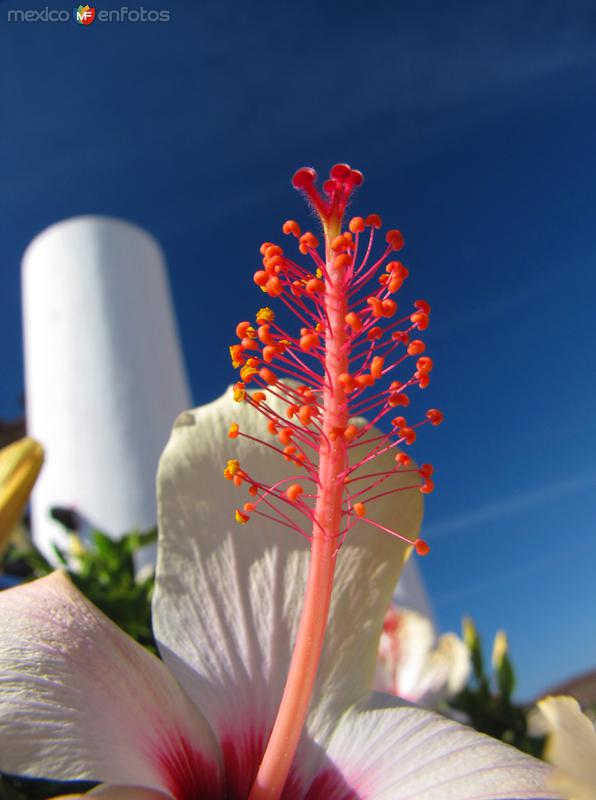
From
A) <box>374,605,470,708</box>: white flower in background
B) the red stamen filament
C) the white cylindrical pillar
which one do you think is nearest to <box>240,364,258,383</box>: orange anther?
the red stamen filament

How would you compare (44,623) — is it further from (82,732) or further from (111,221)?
(111,221)

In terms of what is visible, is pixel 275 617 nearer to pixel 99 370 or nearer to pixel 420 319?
pixel 420 319

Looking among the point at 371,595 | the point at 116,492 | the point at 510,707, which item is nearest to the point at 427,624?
the point at 510,707

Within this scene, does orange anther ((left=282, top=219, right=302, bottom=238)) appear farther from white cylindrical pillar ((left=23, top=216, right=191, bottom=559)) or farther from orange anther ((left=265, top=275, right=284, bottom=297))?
white cylindrical pillar ((left=23, top=216, right=191, bottom=559))

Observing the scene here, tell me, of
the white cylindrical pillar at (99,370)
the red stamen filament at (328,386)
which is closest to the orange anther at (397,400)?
the red stamen filament at (328,386)

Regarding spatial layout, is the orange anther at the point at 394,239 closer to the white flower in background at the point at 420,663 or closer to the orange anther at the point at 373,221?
the orange anther at the point at 373,221

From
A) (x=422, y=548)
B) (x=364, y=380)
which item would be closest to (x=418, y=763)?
(x=422, y=548)
